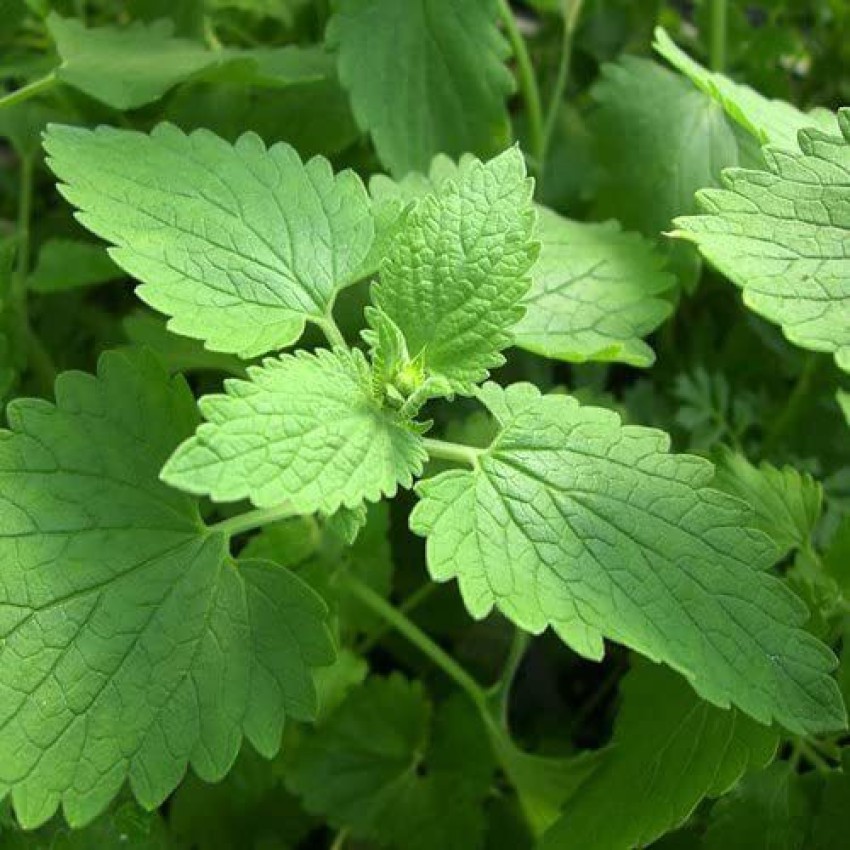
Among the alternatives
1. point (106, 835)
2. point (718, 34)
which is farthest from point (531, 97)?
point (106, 835)

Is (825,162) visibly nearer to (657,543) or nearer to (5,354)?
(657,543)

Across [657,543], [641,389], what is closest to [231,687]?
[657,543]

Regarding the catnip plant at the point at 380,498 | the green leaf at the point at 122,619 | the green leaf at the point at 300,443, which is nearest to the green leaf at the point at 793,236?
the catnip plant at the point at 380,498

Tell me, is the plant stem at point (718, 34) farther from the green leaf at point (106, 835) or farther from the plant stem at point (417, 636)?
the green leaf at point (106, 835)

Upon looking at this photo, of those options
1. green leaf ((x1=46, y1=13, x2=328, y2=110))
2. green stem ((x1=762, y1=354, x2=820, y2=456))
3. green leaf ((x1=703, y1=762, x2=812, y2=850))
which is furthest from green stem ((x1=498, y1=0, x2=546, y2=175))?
green leaf ((x1=703, y1=762, x2=812, y2=850))

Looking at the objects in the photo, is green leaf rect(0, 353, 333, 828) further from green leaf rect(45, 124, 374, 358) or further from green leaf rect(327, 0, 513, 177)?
green leaf rect(327, 0, 513, 177)

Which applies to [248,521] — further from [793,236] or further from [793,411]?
[793,411]
